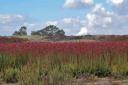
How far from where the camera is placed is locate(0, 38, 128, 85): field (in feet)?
47.2

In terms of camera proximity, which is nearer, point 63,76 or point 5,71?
point 63,76

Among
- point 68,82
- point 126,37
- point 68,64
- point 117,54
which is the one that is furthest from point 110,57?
point 126,37

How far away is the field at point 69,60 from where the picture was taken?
14375 mm

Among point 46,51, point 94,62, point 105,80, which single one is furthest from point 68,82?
point 46,51

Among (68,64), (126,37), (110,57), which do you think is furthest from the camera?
(126,37)

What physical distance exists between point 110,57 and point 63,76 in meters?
5.03

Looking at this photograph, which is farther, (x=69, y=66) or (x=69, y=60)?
(x=69, y=60)

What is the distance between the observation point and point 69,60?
16.2m

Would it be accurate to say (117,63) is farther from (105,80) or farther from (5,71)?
(5,71)

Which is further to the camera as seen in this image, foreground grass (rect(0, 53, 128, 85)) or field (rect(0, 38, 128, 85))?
field (rect(0, 38, 128, 85))

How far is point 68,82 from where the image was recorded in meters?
12.1

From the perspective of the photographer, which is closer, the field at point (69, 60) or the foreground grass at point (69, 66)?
the foreground grass at point (69, 66)

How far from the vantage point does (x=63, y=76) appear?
38.3ft

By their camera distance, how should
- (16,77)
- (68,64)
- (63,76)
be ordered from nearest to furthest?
(63,76), (16,77), (68,64)
